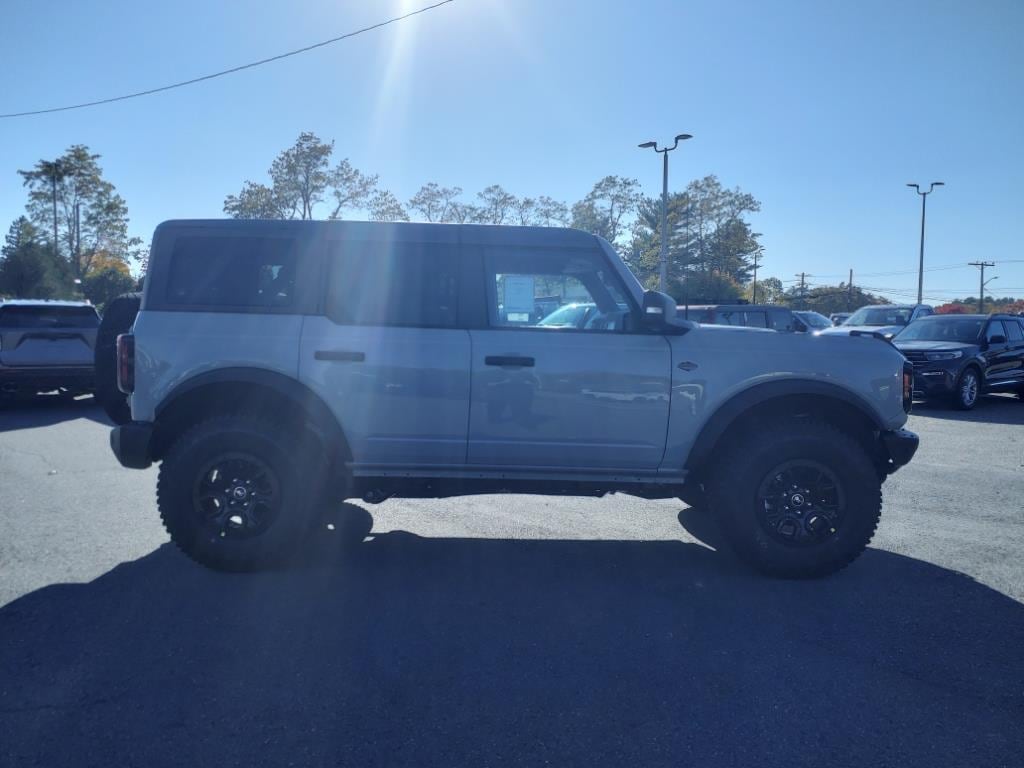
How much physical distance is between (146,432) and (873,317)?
73.0ft

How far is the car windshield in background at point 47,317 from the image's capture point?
1223 centimetres

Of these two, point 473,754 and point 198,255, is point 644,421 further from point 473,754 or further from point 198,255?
point 198,255

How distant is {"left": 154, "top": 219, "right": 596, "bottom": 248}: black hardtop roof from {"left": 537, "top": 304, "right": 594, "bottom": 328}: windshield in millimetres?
386

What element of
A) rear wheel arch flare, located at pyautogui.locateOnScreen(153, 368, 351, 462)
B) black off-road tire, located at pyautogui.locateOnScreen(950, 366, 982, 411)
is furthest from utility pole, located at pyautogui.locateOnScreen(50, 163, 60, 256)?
rear wheel arch flare, located at pyautogui.locateOnScreen(153, 368, 351, 462)

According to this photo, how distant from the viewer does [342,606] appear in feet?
14.4

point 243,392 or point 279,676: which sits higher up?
point 243,392

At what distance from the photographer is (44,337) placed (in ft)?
40.2

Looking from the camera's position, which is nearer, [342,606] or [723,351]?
[342,606]

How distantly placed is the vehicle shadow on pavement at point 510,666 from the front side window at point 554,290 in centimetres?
159

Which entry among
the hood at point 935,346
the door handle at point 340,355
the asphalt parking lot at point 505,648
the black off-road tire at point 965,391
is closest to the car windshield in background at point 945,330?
the hood at point 935,346

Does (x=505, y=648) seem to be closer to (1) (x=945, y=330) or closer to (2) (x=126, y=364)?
(2) (x=126, y=364)

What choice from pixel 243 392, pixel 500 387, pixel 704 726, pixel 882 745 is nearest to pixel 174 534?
pixel 243 392

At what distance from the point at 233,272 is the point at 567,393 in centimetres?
223

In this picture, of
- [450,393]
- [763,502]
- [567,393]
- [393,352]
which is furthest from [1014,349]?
[393,352]
